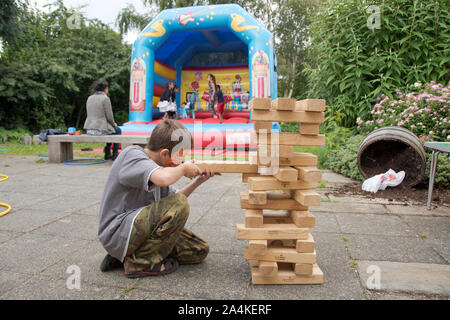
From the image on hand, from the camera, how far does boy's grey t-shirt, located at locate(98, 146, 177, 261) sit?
6.60ft

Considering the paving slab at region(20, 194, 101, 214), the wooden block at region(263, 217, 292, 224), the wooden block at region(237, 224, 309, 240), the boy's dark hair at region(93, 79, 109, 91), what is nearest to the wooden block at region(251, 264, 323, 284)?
the wooden block at region(237, 224, 309, 240)

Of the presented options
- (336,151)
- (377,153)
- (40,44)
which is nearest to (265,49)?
(336,151)

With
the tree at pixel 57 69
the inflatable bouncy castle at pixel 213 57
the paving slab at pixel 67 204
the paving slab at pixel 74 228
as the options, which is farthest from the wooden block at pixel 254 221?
the tree at pixel 57 69

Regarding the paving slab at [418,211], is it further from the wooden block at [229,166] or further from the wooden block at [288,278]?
the wooden block at [229,166]

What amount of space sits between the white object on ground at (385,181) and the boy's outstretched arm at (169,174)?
12.1 feet

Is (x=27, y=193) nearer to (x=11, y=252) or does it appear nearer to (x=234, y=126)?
(x=11, y=252)

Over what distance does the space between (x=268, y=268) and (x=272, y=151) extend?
2.45 ft

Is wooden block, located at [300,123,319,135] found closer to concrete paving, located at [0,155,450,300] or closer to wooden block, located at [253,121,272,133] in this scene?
wooden block, located at [253,121,272,133]

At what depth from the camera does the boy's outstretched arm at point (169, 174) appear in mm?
1827

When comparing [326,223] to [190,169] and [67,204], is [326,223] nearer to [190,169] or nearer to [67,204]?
[190,169]

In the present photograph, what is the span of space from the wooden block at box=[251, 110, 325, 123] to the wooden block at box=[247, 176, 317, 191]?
38cm

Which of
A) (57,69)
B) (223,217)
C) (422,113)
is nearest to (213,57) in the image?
(57,69)

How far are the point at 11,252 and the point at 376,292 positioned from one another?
8.87ft

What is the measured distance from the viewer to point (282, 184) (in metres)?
2.11
